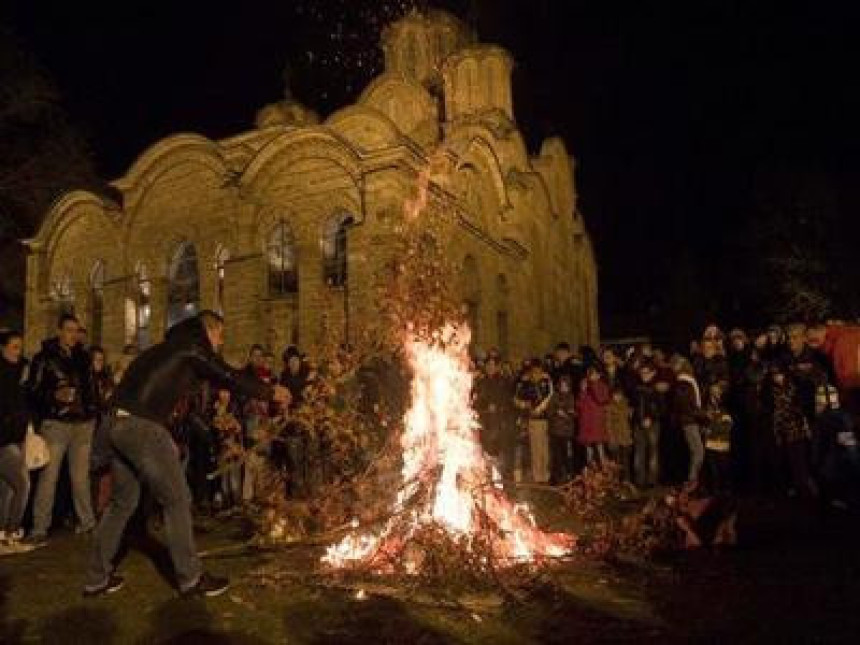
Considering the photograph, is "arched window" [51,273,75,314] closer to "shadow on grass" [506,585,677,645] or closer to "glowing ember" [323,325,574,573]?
"glowing ember" [323,325,574,573]

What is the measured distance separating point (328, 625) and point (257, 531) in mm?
3425

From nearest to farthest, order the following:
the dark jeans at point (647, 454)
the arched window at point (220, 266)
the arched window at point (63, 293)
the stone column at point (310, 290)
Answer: the dark jeans at point (647, 454) → the stone column at point (310, 290) → the arched window at point (220, 266) → the arched window at point (63, 293)

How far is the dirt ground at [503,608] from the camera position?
17.0ft

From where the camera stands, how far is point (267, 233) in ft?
68.5

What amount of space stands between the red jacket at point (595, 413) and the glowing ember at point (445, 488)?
4535 millimetres

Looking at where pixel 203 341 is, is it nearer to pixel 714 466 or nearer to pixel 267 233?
pixel 714 466

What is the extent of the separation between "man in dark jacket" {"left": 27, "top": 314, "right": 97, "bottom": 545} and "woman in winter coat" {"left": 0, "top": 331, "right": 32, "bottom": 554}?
0.32 m

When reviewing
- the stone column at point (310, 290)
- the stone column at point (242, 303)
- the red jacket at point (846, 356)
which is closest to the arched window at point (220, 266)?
the stone column at point (242, 303)

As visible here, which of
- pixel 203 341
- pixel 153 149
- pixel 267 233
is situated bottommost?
pixel 203 341

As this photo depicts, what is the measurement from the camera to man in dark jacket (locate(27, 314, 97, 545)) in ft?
27.5

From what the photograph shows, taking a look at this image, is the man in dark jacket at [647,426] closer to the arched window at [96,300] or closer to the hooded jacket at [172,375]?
the hooded jacket at [172,375]

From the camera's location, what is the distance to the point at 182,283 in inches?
907

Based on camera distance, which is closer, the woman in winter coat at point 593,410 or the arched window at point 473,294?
the woman in winter coat at point 593,410

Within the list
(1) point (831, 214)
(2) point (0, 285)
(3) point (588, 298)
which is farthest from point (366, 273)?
(1) point (831, 214)
